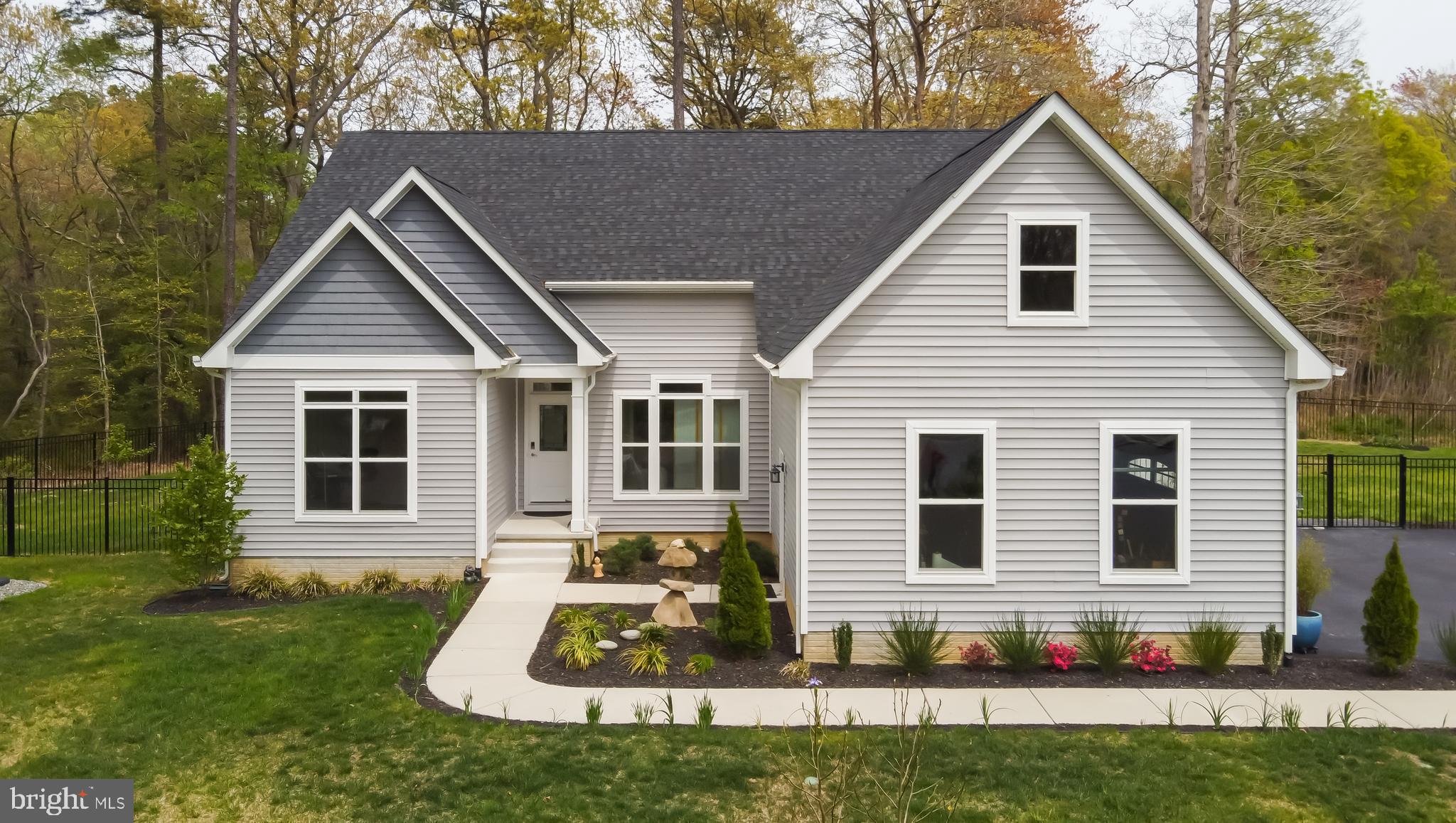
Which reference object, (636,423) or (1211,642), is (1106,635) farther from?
(636,423)

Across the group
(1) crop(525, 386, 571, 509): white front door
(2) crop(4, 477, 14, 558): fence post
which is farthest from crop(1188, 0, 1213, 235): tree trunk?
(2) crop(4, 477, 14, 558): fence post

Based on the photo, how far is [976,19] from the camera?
99.1 feet

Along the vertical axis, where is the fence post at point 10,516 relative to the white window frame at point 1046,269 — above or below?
below

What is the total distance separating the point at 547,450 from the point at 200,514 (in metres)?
5.51

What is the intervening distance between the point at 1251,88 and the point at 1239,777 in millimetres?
21416

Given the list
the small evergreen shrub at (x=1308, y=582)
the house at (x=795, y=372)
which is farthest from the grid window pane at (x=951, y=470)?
the small evergreen shrub at (x=1308, y=582)

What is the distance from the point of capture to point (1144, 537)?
385 inches

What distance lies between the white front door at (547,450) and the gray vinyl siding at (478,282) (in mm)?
1880

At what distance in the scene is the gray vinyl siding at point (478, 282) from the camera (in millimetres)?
13711

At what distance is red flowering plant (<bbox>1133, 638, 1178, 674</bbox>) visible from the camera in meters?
9.44

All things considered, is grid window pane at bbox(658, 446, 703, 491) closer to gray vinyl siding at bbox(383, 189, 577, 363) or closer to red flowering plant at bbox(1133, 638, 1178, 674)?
gray vinyl siding at bbox(383, 189, 577, 363)

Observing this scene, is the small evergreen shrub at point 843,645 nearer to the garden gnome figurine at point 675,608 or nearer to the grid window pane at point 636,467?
the garden gnome figurine at point 675,608

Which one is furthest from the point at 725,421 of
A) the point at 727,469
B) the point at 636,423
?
the point at 636,423

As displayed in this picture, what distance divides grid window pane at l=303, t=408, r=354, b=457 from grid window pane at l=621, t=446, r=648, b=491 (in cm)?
454
